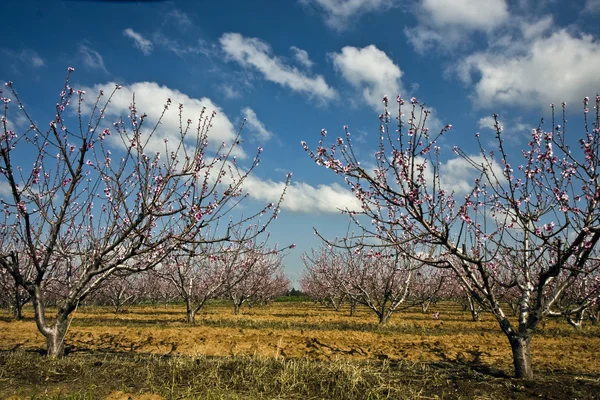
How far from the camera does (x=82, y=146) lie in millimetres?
7742

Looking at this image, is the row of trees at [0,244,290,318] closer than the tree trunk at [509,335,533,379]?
No

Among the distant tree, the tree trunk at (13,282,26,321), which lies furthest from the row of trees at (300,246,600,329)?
the tree trunk at (13,282,26,321)

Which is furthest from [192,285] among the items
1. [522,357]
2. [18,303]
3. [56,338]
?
[522,357]

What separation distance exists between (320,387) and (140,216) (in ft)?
14.2

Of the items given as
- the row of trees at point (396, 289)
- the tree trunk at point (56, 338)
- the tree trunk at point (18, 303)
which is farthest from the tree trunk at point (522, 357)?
the tree trunk at point (18, 303)

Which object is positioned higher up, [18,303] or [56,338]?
[18,303]

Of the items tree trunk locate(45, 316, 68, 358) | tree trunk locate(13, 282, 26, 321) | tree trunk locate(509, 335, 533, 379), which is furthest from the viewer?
tree trunk locate(13, 282, 26, 321)

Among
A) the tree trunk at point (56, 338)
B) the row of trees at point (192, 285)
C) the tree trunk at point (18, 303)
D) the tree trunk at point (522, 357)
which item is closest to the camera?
the tree trunk at point (522, 357)

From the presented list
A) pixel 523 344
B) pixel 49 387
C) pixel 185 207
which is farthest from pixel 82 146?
pixel 523 344

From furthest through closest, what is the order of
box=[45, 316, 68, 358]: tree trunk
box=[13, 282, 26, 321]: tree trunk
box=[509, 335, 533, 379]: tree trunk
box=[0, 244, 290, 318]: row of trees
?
box=[0, 244, 290, 318]: row of trees
box=[13, 282, 26, 321]: tree trunk
box=[45, 316, 68, 358]: tree trunk
box=[509, 335, 533, 379]: tree trunk

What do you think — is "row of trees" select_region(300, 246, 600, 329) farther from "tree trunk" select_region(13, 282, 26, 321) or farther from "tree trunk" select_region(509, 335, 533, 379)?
"tree trunk" select_region(13, 282, 26, 321)

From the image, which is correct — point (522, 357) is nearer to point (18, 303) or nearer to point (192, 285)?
point (18, 303)

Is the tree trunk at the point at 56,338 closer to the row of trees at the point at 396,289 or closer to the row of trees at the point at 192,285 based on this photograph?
the row of trees at the point at 192,285

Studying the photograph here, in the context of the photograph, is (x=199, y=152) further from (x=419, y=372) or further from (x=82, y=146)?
(x=419, y=372)
